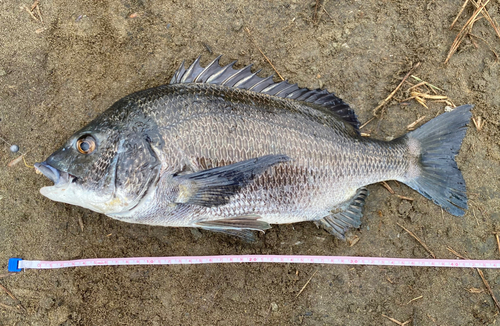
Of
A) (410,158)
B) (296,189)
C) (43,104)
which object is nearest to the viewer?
(296,189)

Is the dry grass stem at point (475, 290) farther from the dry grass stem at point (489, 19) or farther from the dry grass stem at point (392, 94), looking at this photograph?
the dry grass stem at point (489, 19)

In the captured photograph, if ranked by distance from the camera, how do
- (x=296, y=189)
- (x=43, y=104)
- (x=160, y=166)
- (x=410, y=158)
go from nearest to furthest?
(x=160, y=166), (x=296, y=189), (x=410, y=158), (x=43, y=104)

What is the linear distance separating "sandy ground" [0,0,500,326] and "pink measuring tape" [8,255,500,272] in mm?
63

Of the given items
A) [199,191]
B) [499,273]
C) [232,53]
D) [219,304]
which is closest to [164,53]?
[232,53]

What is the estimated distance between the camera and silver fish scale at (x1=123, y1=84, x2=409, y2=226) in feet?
7.86

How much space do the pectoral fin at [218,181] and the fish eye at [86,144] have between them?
2.07ft

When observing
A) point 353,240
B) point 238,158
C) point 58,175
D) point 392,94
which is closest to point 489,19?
point 392,94

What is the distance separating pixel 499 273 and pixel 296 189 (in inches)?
84.5

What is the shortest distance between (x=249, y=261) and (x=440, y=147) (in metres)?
1.93

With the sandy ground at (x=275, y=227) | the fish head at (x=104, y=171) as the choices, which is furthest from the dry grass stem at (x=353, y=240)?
the fish head at (x=104, y=171)

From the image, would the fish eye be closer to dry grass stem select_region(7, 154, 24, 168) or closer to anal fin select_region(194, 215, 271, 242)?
anal fin select_region(194, 215, 271, 242)

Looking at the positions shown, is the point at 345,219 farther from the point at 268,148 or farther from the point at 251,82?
the point at 251,82

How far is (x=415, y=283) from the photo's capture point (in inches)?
119

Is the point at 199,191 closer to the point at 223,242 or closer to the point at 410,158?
the point at 223,242
